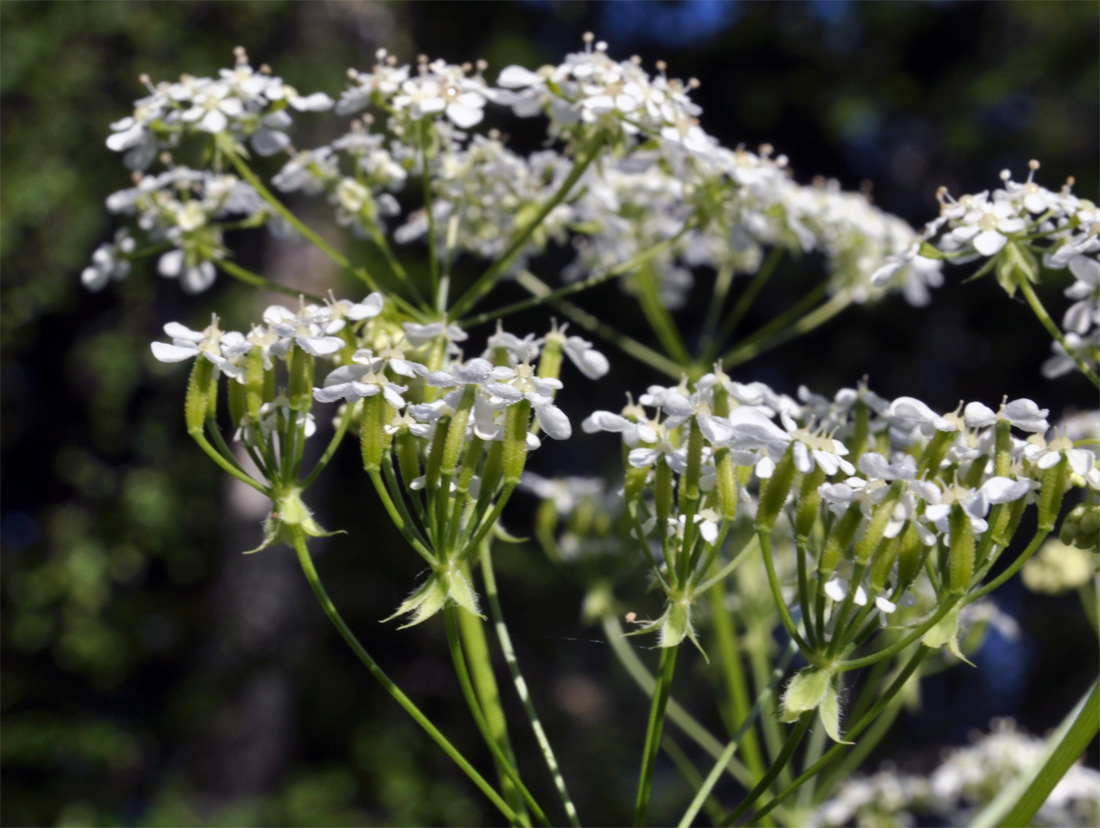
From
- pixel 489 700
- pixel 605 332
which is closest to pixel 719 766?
pixel 489 700

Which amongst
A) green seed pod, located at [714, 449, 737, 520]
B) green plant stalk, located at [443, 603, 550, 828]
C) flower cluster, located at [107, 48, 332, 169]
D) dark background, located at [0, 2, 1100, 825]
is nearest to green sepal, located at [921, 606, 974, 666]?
green seed pod, located at [714, 449, 737, 520]

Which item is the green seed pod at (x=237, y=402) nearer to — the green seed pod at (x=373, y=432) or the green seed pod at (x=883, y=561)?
the green seed pod at (x=373, y=432)

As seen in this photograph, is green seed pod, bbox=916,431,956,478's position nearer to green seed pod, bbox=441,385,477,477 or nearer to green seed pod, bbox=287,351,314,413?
green seed pod, bbox=441,385,477,477

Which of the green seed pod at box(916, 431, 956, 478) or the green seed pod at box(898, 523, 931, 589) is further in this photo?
the green seed pod at box(916, 431, 956, 478)

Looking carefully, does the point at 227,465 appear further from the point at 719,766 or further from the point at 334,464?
the point at 334,464

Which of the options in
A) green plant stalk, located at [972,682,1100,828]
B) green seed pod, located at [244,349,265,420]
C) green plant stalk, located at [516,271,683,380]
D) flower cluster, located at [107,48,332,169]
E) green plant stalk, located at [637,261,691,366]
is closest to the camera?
green plant stalk, located at [972,682,1100,828]

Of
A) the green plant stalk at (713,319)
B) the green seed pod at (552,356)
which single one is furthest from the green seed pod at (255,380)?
the green plant stalk at (713,319)
